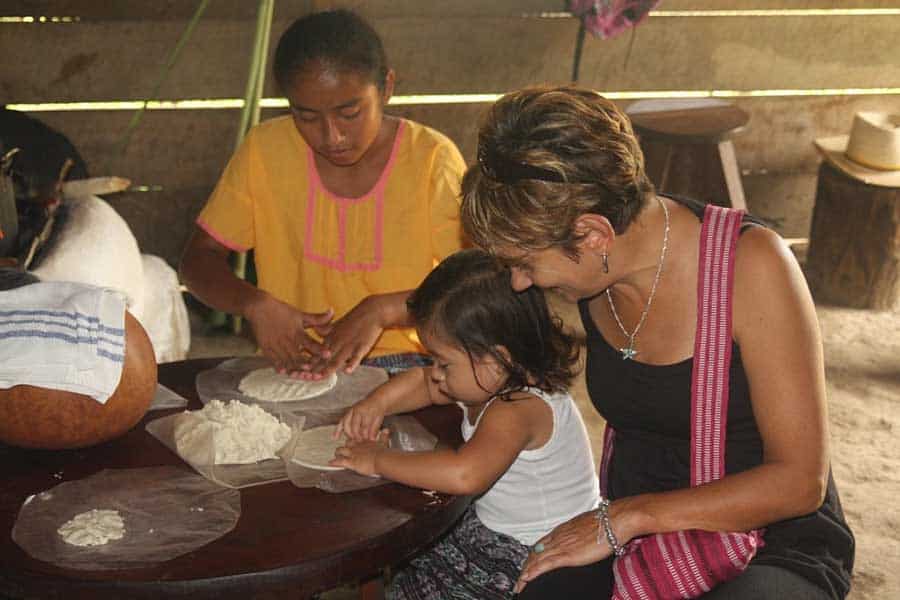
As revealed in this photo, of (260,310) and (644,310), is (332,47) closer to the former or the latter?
(260,310)

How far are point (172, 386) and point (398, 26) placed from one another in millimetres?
2719

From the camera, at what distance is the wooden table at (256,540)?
5.11 feet

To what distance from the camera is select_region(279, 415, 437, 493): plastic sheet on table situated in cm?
183

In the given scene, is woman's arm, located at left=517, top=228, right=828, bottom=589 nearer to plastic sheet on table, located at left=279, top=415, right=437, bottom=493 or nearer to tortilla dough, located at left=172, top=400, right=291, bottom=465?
plastic sheet on table, located at left=279, top=415, right=437, bottom=493

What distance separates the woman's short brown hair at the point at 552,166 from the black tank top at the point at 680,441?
0.25 m

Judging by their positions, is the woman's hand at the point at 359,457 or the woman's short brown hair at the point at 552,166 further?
the woman's hand at the point at 359,457

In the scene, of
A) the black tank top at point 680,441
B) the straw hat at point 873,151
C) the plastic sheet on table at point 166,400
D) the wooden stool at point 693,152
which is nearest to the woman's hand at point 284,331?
Answer: the plastic sheet on table at point 166,400

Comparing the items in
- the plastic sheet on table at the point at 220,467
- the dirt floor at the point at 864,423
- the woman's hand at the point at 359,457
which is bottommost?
the dirt floor at the point at 864,423

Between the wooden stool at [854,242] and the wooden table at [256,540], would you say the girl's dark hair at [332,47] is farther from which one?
the wooden stool at [854,242]

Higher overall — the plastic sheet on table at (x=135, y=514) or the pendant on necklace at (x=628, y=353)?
the pendant on necklace at (x=628, y=353)

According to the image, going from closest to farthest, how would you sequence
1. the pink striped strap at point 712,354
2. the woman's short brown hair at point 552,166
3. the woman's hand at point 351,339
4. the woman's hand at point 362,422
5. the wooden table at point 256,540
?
the wooden table at point 256,540
the woman's short brown hair at point 552,166
the pink striped strap at point 712,354
the woman's hand at point 362,422
the woman's hand at point 351,339

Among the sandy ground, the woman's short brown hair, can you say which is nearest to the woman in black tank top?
the woman's short brown hair

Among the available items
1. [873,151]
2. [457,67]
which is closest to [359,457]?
[457,67]

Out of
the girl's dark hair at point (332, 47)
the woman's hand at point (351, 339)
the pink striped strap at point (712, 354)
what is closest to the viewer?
the pink striped strap at point (712, 354)
